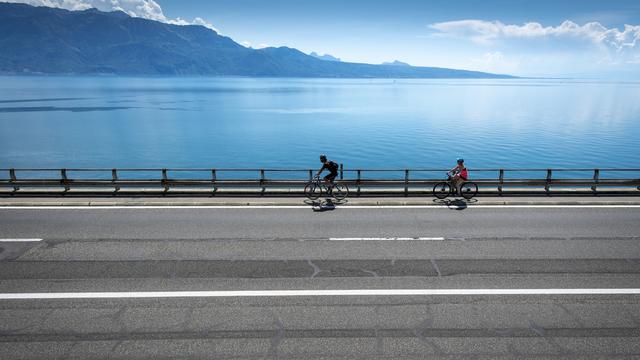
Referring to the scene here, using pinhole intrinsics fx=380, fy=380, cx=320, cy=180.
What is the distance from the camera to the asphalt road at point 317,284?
6531 mm

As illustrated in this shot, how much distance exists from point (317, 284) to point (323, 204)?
22.0ft

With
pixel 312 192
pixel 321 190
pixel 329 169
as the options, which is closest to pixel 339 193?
pixel 321 190

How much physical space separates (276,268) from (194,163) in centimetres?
4886

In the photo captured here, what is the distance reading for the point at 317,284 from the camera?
335 inches

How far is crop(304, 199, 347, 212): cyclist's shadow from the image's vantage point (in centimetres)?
1442

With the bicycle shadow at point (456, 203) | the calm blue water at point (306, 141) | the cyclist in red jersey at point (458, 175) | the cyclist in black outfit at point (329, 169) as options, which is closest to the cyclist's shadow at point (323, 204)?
the cyclist in black outfit at point (329, 169)

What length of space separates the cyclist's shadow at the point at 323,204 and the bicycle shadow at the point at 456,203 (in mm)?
3875

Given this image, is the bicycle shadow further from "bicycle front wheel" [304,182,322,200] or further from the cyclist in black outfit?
"bicycle front wheel" [304,182,322,200]

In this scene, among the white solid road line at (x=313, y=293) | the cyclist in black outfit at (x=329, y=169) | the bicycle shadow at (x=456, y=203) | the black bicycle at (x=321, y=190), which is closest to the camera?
the white solid road line at (x=313, y=293)

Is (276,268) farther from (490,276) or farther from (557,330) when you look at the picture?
(557,330)

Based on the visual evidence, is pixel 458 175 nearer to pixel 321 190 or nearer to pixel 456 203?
pixel 456 203

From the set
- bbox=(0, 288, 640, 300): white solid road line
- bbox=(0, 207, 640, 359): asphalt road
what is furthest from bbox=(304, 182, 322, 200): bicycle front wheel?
bbox=(0, 288, 640, 300): white solid road line

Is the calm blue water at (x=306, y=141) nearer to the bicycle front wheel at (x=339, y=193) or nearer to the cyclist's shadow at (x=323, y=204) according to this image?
the bicycle front wheel at (x=339, y=193)

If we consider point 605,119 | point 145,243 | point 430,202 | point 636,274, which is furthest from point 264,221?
point 605,119
